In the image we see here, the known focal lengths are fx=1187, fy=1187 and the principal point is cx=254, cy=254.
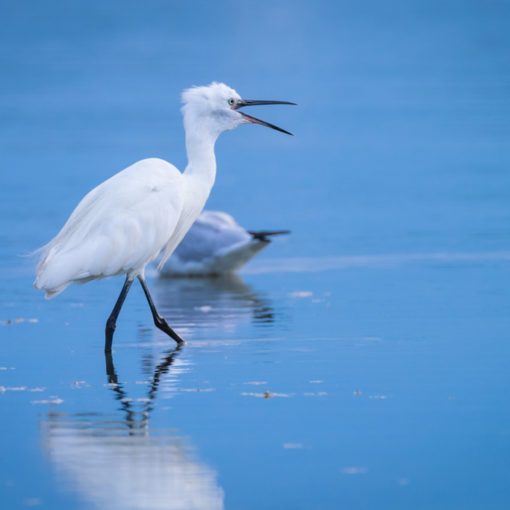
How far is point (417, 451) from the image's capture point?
5.86 m

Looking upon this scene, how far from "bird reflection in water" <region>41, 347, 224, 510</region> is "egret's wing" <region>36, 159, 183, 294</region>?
217 cm

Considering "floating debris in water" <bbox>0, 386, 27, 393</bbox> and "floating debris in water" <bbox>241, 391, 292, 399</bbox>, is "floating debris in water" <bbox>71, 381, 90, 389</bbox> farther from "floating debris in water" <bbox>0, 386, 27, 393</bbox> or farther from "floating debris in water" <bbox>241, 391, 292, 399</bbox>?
"floating debris in water" <bbox>241, 391, 292, 399</bbox>

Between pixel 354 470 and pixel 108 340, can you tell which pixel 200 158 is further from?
pixel 354 470

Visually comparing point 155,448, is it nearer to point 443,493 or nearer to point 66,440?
point 66,440

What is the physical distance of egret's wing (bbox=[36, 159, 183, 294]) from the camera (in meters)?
8.83

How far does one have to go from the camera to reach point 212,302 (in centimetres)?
1177

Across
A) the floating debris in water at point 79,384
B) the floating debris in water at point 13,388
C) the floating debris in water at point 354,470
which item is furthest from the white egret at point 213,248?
the floating debris in water at point 354,470

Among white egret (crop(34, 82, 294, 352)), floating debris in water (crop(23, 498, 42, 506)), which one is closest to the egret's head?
white egret (crop(34, 82, 294, 352))

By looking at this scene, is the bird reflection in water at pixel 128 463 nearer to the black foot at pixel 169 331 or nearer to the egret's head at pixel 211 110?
the black foot at pixel 169 331

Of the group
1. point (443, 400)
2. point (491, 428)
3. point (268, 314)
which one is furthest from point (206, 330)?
point (491, 428)

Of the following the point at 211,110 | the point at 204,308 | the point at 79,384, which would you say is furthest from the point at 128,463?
the point at 204,308

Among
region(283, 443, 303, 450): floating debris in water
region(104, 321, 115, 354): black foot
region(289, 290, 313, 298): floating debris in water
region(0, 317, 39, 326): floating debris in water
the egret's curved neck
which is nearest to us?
region(283, 443, 303, 450): floating debris in water

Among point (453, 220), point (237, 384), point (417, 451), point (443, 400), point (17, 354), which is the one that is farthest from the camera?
point (453, 220)

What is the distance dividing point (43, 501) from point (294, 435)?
1521 mm
